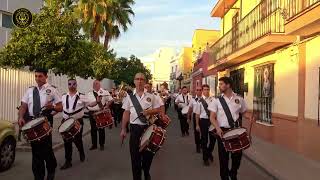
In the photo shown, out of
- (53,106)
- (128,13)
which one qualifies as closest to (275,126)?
(53,106)

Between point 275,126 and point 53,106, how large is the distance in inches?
373

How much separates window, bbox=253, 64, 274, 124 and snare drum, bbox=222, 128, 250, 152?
9.75 meters

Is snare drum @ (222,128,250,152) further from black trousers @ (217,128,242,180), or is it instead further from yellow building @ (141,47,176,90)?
yellow building @ (141,47,176,90)

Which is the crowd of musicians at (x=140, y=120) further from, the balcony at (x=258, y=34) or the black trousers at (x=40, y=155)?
the balcony at (x=258, y=34)

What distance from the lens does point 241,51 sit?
771 inches

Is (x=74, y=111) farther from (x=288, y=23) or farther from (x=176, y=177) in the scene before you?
(x=288, y=23)

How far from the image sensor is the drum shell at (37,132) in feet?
27.5

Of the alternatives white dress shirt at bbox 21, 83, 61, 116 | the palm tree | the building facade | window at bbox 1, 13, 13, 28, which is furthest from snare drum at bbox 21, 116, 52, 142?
the palm tree

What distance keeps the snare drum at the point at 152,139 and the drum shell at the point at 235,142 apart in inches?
38.7

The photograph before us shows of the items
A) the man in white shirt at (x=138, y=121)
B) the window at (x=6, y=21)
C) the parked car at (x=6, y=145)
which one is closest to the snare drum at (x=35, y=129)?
the man in white shirt at (x=138, y=121)

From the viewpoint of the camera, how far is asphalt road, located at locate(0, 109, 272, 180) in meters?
10.3

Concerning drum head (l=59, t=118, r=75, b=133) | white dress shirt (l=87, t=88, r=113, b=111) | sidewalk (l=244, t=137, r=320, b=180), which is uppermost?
white dress shirt (l=87, t=88, r=113, b=111)

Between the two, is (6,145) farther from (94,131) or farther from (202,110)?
(202,110)

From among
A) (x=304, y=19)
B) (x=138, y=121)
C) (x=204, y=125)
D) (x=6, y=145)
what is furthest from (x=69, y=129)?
(x=304, y=19)
